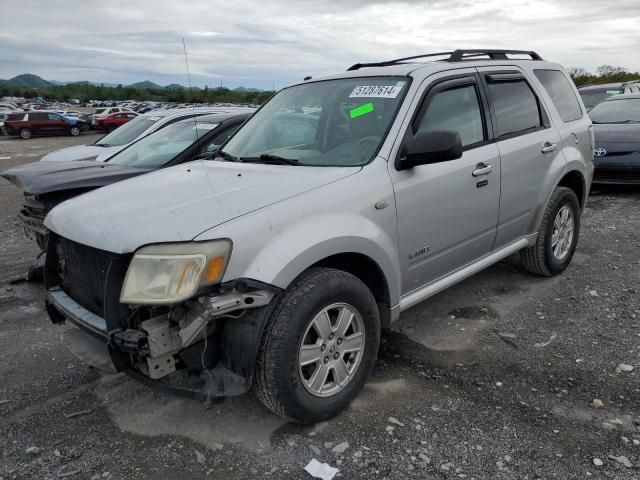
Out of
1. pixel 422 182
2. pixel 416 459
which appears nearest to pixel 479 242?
pixel 422 182

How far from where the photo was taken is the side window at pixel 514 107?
4094 mm

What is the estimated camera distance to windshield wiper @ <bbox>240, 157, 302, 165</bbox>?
134 inches

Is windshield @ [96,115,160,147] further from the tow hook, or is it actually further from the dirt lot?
the tow hook

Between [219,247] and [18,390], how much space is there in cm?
200

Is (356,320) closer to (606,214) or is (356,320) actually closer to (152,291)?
(152,291)

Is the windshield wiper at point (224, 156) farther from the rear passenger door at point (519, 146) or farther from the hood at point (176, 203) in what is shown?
the rear passenger door at point (519, 146)

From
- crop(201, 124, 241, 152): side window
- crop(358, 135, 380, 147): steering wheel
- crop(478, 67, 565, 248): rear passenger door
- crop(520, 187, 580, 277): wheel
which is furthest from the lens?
crop(201, 124, 241, 152): side window

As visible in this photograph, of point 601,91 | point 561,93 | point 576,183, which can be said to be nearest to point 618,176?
point 576,183

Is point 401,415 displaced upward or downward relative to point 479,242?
downward

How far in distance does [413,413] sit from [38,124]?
33.4 m

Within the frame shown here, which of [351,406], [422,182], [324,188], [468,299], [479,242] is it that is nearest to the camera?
[324,188]

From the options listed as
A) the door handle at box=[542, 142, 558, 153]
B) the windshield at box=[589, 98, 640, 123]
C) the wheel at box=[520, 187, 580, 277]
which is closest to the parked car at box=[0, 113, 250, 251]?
the door handle at box=[542, 142, 558, 153]

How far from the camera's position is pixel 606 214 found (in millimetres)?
7480

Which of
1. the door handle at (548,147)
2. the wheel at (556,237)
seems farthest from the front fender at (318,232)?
the wheel at (556,237)
